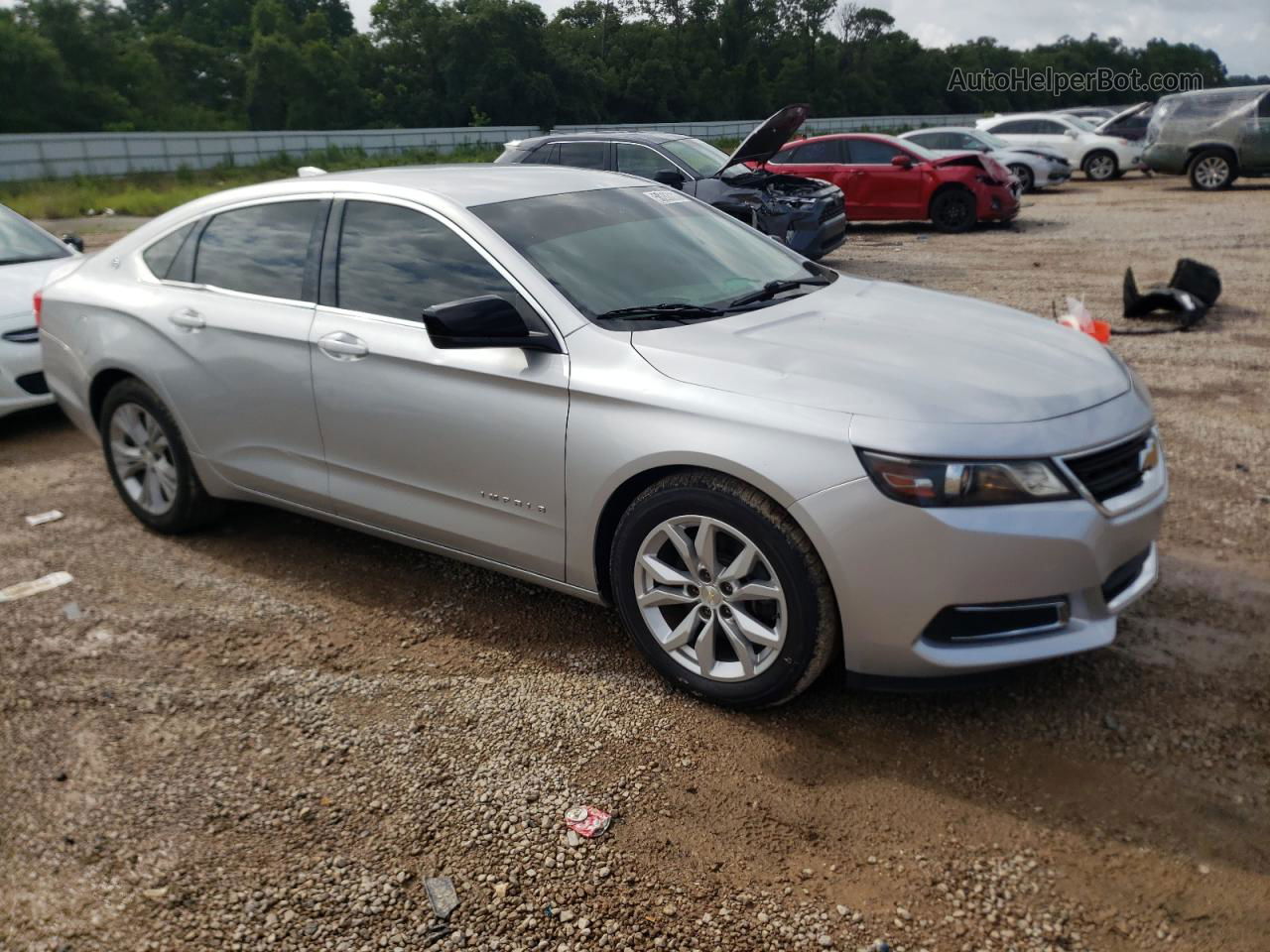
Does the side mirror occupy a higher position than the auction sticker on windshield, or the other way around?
the auction sticker on windshield

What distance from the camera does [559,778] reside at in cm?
314

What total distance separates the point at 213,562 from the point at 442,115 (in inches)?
2840

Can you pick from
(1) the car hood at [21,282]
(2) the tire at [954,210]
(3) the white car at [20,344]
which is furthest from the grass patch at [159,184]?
(3) the white car at [20,344]

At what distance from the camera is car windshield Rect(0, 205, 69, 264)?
7.50m

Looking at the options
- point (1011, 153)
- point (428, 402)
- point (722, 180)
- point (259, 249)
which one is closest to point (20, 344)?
point (259, 249)

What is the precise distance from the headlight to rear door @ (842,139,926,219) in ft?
46.4

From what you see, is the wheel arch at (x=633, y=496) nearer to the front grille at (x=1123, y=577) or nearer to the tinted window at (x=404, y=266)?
the tinted window at (x=404, y=266)

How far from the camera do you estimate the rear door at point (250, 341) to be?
427 cm

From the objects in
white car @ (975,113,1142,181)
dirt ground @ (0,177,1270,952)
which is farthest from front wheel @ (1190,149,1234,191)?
dirt ground @ (0,177,1270,952)

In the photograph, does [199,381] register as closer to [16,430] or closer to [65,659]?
[65,659]

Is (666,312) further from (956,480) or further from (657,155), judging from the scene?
(657,155)

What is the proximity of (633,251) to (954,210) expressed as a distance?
13.5 metres

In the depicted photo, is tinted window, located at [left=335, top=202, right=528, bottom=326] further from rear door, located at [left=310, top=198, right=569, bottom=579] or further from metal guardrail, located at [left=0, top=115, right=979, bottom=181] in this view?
metal guardrail, located at [left=0, top=115, right=979, bottom=181]

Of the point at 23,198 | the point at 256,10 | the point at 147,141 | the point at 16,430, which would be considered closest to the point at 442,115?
the point at 256,10
